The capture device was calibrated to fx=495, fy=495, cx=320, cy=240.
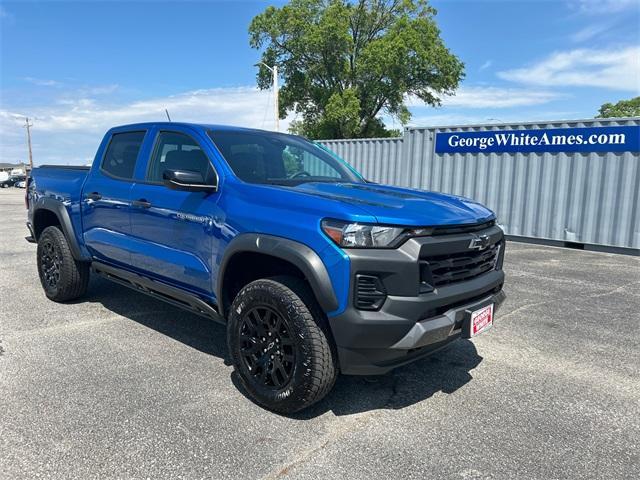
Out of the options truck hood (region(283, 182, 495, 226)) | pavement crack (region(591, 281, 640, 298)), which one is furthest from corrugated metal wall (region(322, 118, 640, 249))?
truck hood (region(283, 182, 495, 226))

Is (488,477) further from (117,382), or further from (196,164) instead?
(196,164)

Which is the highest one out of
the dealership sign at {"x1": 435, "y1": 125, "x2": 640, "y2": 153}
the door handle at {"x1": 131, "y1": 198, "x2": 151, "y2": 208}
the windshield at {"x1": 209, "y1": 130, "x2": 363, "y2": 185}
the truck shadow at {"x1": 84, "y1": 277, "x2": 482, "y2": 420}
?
the dealership sign at {"x1": 435, "y1": 125, "x2": 640, "y2": 153}

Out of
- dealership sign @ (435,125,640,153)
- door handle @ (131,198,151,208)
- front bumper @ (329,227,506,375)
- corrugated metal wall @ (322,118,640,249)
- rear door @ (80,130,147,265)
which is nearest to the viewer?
front bumper @ (329,227,506,375)

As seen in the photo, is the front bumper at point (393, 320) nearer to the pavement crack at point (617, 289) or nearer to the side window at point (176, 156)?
the side window at point (176, 156)

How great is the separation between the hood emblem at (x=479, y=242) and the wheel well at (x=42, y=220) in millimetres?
4414

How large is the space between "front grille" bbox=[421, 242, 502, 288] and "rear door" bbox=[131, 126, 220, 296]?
54.9 inches

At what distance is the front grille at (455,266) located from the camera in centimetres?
275

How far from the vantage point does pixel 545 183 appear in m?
10.5

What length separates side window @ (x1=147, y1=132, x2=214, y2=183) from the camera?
12.0 ft

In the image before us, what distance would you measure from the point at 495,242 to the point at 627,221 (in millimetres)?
7789

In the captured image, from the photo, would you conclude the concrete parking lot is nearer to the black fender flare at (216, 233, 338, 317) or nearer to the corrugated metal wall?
the black fender flare at (216, 233, 338, 317)

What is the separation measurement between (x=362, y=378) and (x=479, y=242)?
4.22 feet

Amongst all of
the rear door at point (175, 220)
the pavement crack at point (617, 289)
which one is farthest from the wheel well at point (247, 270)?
the pavement crack at point (617, 289)

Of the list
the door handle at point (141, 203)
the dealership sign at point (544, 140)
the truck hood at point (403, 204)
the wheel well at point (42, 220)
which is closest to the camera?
the truck hood at point (403, 204)
